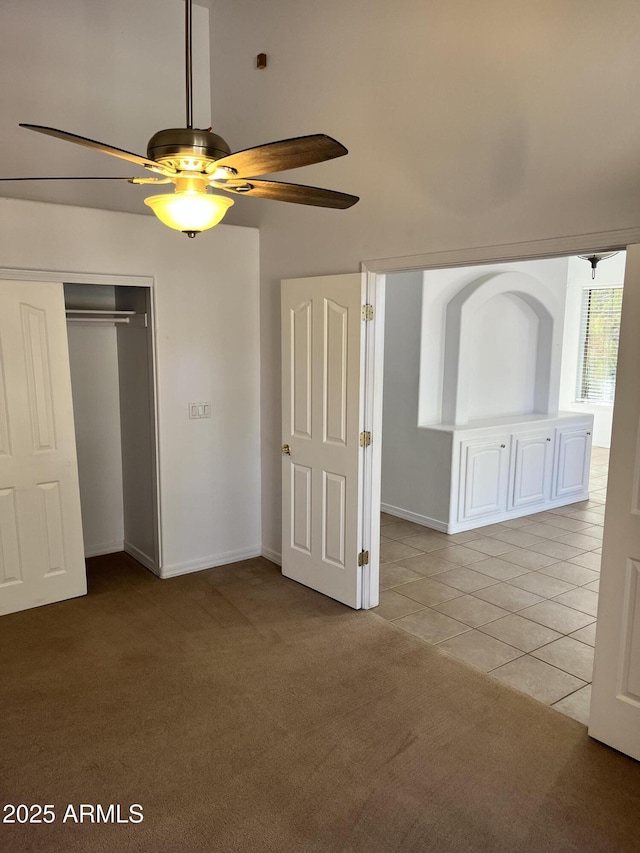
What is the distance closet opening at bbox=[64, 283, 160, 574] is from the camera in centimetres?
443

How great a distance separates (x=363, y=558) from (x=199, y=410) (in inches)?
62.0

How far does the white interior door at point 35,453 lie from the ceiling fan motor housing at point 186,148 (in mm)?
2186

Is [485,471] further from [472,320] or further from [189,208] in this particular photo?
[189,208]

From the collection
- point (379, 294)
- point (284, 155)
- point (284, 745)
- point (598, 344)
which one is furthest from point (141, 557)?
point (598, 344)

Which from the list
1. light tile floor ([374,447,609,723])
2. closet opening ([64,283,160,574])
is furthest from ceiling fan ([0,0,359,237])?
light tile floor ([374,447,609,723])

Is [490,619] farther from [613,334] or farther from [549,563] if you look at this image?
[613,334]

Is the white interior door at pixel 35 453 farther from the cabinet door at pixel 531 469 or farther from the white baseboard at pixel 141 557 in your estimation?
the cabinet door at pixel 531 469

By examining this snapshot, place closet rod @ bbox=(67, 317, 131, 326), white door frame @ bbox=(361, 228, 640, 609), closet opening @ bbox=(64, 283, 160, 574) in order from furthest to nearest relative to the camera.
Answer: closet opening @ bbox=(64, 283, 160, 574)
closet rod @ bbox=(67, 317, 131, 326)
white door frame @ bbox=(361, 228, 640, 609)

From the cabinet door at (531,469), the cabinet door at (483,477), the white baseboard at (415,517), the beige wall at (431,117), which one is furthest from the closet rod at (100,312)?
the cabinet door at (531,469)

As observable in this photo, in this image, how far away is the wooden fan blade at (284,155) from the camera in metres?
1.70

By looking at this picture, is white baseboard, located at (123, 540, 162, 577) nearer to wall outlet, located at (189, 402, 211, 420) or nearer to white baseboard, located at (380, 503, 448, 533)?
wall outlet, located at (189, 402, 211, 420)

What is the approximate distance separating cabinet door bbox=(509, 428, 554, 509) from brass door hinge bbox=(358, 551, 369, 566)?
248 cm

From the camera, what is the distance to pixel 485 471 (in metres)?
5.67

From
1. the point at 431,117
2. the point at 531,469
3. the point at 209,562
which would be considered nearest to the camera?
the point at 431,117
